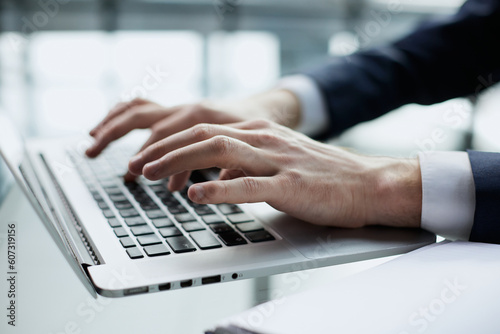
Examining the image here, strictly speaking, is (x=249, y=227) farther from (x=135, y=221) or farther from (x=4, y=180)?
(x=4, y=180)

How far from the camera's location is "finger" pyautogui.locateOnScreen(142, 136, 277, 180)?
1.86 ft

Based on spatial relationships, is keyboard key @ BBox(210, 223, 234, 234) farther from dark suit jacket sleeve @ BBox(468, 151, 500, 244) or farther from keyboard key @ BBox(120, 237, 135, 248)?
dark suit jacket sleeve @ BBox(468, 151, 500, 244)

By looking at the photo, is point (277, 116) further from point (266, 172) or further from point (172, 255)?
point (172, 255)

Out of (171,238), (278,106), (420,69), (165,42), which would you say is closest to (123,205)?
(171,238)

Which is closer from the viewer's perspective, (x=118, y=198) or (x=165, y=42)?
(x=118, y=198)

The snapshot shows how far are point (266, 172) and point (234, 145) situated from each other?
50mm

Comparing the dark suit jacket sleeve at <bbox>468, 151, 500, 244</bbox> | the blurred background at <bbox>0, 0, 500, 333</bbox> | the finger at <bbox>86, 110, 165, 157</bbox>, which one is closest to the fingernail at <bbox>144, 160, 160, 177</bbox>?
the finger at <bbox>86, 110, 165, 157</bbox>

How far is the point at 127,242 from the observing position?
0.52m

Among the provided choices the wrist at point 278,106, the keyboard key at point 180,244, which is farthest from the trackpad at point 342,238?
the wrist at point 278,106

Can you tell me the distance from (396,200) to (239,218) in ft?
0.58

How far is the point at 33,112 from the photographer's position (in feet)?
9.06

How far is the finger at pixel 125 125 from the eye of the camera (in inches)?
31.6

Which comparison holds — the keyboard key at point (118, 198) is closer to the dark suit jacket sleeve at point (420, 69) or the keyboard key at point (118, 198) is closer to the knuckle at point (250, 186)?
the knuckle at point (250, 186)

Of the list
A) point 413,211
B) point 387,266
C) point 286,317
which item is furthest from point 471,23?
point 286,317
